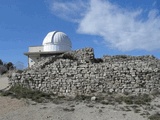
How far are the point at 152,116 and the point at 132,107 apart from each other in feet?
5.63

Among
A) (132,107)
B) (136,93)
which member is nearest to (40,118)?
(132,107)

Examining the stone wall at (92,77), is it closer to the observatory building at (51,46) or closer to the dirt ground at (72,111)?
the dirt ground at (72,111)

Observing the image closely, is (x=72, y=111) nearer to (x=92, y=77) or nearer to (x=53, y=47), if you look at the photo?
(x=92, y=77)

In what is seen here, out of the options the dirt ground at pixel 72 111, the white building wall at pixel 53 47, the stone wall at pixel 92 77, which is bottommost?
the dirt ground at pixel 72 111

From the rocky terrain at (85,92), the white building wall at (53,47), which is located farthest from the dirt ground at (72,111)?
the white building wall at (53,47)

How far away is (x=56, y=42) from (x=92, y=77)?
1115 inches

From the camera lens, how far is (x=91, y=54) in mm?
21000

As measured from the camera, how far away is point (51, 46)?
147ft

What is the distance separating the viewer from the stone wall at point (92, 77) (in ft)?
54.1

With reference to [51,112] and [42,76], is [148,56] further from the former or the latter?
[51,112]

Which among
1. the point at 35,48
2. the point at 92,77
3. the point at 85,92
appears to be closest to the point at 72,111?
the point at 85,92

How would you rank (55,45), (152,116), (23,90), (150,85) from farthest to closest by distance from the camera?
1. (55,45)
2. (23,90)
3. (150,85)
4. (152,116)

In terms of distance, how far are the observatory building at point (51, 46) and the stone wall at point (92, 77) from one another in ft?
83.3

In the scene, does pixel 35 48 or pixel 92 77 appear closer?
pixel 92 77
